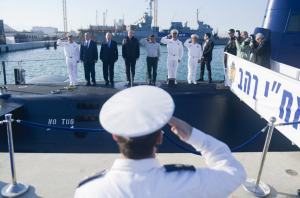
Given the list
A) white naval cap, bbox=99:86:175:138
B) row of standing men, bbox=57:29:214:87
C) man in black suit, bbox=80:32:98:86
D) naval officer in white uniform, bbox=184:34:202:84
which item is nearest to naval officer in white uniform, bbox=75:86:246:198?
white naval cap, bbox=99:86:175:138

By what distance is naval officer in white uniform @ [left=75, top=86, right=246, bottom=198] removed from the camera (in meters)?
1.16

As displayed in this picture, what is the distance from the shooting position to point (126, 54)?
8570mm

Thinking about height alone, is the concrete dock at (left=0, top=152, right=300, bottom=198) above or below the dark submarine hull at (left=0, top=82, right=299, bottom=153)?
above

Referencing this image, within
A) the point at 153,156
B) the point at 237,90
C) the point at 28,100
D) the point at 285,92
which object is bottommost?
the point at 28,100

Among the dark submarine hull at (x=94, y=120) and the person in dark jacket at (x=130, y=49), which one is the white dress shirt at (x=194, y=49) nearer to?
the person in dark jacket at (x=130, y=49)

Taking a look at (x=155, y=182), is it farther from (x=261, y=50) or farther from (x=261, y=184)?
(x=261, y=50)

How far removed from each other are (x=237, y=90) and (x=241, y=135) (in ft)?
3.97

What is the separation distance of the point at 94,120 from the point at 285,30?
Result: 6.32 meters

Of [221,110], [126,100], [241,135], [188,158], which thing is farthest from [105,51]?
[126,100]

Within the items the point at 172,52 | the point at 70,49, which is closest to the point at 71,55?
the point at 70,49

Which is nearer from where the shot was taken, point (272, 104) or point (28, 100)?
point (272, 104)

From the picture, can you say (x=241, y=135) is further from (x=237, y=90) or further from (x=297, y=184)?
(x=297, y=184)

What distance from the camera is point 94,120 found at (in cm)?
662

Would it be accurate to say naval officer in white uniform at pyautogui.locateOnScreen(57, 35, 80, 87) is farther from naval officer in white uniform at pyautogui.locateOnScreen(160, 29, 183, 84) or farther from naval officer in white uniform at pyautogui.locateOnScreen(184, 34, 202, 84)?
naval officer in white uniform at pyautogui.locateOnScreen(184, 34, 202, 84)
